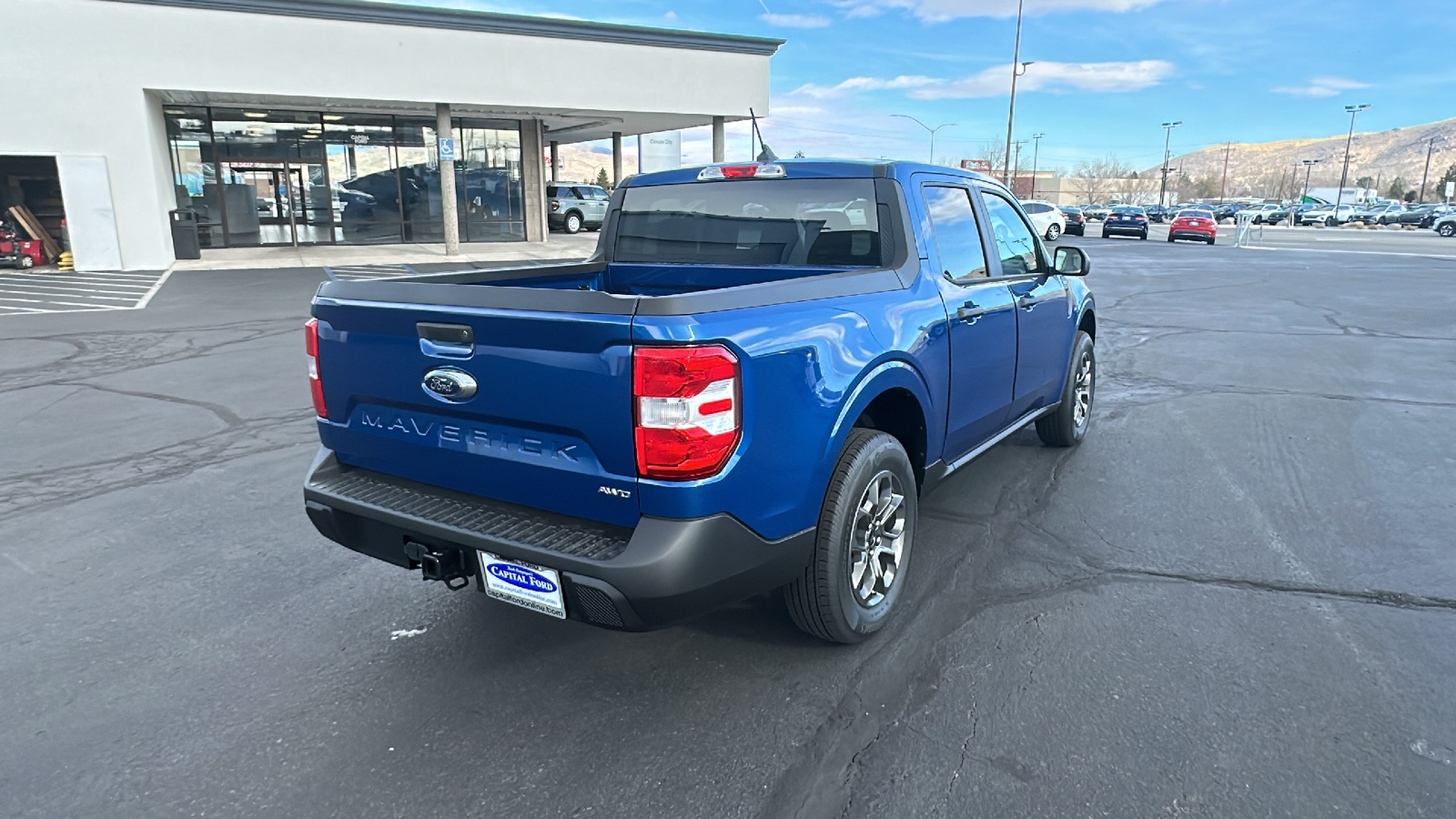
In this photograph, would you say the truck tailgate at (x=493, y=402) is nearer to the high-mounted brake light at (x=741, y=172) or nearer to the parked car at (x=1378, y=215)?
the high-mounted brake light at (x=741, y=172)

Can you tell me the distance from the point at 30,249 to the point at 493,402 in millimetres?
23117

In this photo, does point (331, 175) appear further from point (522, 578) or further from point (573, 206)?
point (522, 578)

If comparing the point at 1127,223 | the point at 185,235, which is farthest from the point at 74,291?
the point at 1127,223

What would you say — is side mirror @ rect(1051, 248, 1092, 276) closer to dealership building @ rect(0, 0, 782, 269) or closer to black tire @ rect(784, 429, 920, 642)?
black tire @ rect(784, 429, 920, 642)

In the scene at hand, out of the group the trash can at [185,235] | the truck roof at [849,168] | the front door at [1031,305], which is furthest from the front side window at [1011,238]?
the trash can at [185,235]

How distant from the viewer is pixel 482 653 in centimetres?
348

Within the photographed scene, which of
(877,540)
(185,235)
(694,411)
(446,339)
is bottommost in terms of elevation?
(877,540)

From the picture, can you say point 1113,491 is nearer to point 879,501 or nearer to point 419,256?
point 879,501

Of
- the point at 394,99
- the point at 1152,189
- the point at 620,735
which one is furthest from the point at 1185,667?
the point at 1152,189

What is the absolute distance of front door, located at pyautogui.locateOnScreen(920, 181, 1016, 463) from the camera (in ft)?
13.5

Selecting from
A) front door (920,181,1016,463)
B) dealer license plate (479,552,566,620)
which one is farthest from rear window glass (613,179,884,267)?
dealer license plate (479,552,566,620)

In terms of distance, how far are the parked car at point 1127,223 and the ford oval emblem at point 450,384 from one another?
4205 centimetres

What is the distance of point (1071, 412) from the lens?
608 cm

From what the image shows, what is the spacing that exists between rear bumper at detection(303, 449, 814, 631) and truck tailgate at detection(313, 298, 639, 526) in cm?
7
